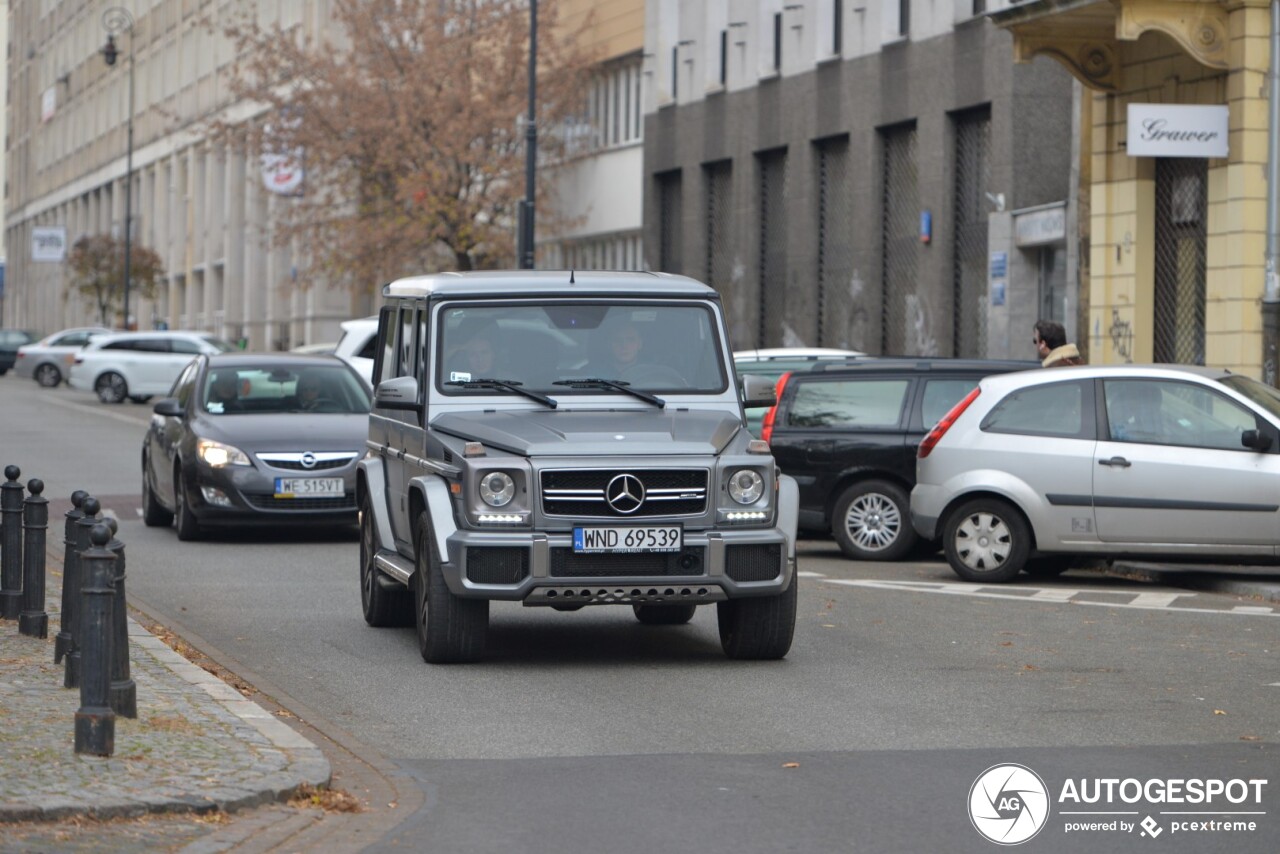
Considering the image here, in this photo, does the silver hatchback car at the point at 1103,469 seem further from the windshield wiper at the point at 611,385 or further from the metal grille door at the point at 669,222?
the metal grille door at the point at 669,222

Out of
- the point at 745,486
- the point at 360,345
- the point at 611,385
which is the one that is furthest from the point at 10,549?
the point at 360,345

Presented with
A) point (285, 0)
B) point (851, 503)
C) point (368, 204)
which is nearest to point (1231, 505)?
point (851, 503)

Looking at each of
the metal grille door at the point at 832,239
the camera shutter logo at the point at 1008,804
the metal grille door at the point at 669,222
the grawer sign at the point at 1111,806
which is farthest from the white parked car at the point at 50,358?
the grawer sign at the point at 1111,806

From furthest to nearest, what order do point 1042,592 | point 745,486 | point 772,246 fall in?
point 772,246 < point 1042,592 < point 745,486

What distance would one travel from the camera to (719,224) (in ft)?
138

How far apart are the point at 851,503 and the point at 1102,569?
2011mm

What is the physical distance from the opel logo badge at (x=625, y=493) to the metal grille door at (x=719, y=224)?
30.4 meters

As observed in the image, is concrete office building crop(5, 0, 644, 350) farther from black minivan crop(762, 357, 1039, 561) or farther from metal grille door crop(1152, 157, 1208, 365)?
black minivan crop(762, 357, 1039, 561)

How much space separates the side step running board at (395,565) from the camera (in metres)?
11.9

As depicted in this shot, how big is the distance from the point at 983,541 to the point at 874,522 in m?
1.99

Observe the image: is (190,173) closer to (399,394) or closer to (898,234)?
(898,234)

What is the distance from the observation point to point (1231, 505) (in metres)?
15.4

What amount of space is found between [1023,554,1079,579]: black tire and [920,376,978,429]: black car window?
151 centimetres

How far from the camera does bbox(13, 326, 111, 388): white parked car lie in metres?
63.1
